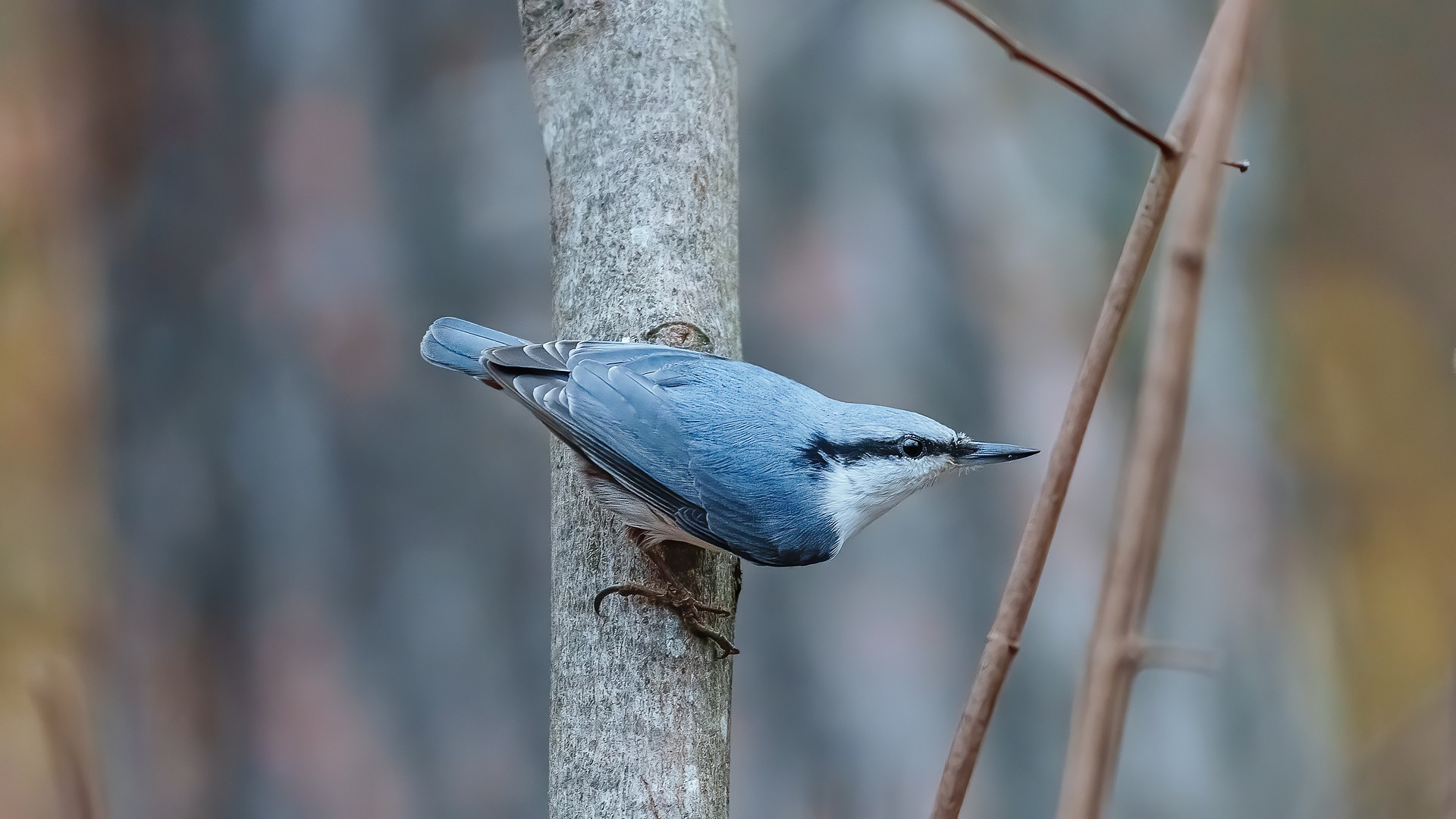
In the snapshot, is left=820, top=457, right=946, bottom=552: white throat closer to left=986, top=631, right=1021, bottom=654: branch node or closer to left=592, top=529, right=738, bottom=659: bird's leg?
left=592, top=529, right=738, bottom=659: bird's leg

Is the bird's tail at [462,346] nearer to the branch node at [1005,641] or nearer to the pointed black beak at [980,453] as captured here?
the pointed black beak at [980,453]

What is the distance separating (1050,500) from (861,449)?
1.07 metres

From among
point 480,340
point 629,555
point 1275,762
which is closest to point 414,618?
point 480,340

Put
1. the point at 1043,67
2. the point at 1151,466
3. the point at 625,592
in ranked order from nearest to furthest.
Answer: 1. the point at 1151,466
2. the point at 1043,67
3. the point at 625,592

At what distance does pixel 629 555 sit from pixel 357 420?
191cm

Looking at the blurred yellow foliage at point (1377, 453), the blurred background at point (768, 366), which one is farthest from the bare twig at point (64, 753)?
the blurred yellow foliage at point (1377, 453)

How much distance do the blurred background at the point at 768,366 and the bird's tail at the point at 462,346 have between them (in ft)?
3.88

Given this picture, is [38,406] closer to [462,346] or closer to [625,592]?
[462,346]

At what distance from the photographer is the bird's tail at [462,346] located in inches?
71.6

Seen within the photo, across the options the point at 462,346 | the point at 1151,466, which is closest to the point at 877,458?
the point at 462,346

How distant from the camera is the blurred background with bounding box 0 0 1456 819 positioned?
115 inches

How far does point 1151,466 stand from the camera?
1.61ft

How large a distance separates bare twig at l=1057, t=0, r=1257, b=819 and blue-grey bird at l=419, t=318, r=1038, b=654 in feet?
3.43

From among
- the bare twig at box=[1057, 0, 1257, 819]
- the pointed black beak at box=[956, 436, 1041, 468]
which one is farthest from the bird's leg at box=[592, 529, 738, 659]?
the bare twig at box=[1057, 0, 1257, 819]
